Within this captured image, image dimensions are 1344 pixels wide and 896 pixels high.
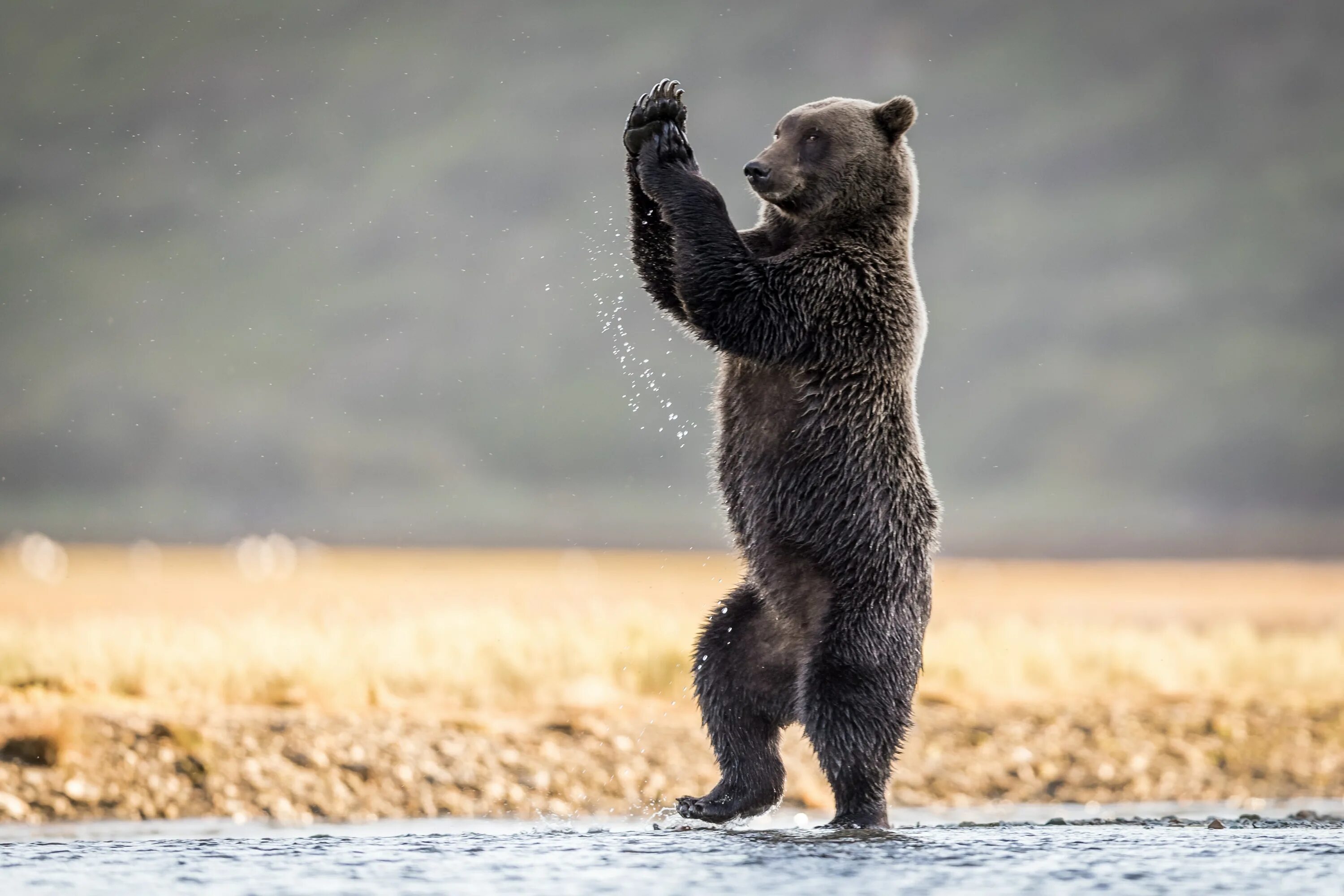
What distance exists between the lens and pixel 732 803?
723cm

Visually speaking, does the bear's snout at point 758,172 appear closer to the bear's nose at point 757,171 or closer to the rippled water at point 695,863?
the bear's nose at point 757,171

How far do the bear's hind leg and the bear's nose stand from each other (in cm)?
189

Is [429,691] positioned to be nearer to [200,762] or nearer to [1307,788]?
[200,762]

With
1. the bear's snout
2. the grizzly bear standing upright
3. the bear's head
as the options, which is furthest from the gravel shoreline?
the bear's snout

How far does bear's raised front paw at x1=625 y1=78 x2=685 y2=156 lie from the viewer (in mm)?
7148

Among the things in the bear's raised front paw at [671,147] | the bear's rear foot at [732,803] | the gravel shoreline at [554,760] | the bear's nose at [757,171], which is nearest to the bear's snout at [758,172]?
the bear's nose at [757,171]

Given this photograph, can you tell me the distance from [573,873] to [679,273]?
2597 mm

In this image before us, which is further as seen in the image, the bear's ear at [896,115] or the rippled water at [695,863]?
the bear's ear at [896,115]

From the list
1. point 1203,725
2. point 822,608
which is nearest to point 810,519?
point 822,608

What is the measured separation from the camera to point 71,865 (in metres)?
6.06

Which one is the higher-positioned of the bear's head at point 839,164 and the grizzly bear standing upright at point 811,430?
the bear's head at point 839,164

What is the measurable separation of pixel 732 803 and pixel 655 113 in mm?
3167

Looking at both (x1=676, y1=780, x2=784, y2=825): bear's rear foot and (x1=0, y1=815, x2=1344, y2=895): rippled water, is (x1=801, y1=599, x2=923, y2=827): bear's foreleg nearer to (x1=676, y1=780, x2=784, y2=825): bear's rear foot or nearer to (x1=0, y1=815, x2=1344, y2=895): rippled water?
(x1=0, y1=815, x2=1344, y2=895): rippled water

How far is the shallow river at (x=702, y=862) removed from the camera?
214 inches
